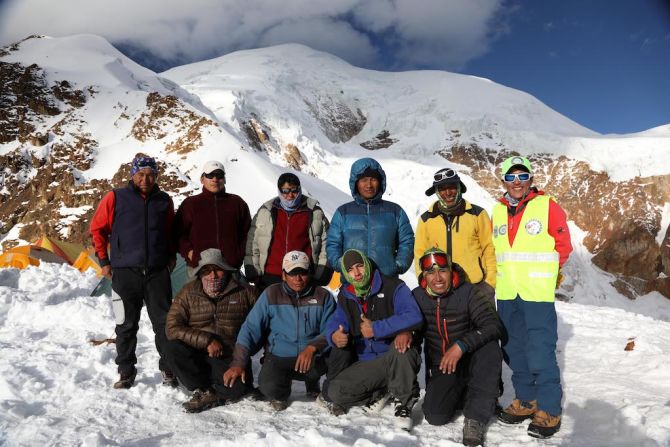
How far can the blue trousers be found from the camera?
3281mm

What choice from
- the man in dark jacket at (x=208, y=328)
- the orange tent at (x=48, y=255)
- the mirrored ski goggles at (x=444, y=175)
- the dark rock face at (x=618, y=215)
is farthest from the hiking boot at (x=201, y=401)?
the dark rock face at (x=618, y=215)

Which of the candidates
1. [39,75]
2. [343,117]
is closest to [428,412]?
[39,75]

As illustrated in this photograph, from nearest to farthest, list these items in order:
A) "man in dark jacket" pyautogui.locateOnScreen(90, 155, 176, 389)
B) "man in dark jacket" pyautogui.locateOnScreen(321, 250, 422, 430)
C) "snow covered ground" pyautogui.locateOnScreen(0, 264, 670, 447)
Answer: "snow covered ground" pyautogui.locateOnScreen(0, 264, 670, 447)
"man in dark jacket" pyautogui.locateOnScreen(321, 250, 422, 430)
"man in dark jacket" pyautogui.locateOnScreen(90, 155, 176, 389)

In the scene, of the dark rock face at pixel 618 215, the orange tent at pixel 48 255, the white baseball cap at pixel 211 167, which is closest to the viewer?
the white baseball cap at pixel 211 167

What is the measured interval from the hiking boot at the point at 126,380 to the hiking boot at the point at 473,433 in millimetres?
2902

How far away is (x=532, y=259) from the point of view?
3418 millimetres

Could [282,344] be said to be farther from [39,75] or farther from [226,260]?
[39,75]

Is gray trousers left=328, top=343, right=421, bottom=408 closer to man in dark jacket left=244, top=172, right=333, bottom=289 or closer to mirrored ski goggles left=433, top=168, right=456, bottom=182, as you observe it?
man in dark jacket left=244, top=172, right=333, bottom=289

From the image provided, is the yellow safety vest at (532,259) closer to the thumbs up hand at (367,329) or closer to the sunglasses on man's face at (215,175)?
the thumbs up hand at (367,329)


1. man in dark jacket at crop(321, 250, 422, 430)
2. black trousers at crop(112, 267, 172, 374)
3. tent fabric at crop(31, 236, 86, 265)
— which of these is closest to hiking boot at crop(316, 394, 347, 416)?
man in dark jacket at crop(321, 250, 422, 430)

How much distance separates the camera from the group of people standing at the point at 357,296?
132 inches

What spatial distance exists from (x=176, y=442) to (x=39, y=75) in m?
28.6

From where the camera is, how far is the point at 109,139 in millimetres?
21266

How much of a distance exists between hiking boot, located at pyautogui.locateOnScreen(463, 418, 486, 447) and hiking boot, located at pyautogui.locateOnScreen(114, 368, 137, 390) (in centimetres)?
290
